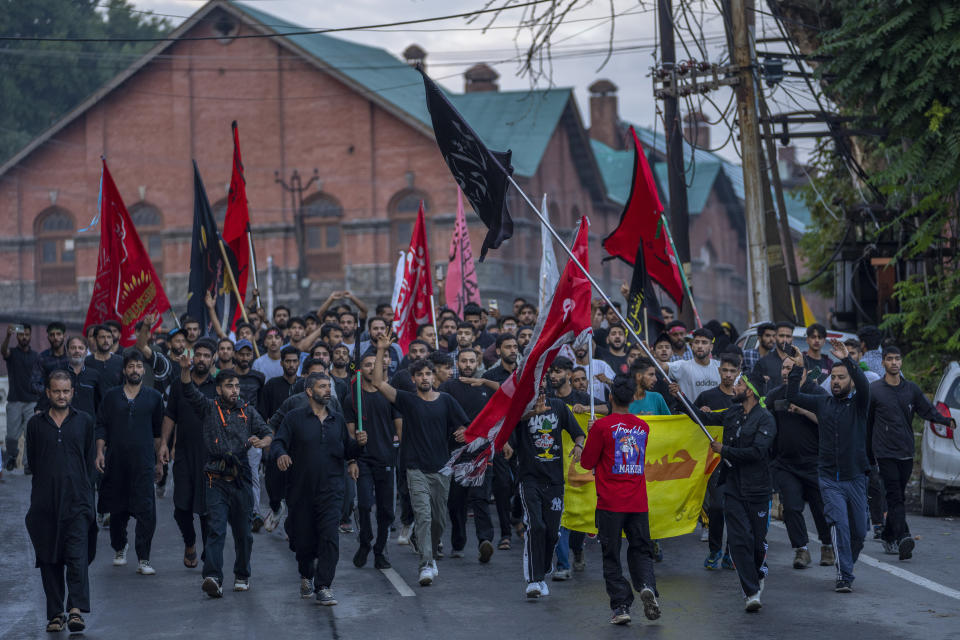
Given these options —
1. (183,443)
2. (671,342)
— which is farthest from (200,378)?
(671,342)

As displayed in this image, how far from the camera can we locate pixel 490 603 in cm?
1042

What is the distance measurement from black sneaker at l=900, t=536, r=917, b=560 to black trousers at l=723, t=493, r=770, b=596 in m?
2.35

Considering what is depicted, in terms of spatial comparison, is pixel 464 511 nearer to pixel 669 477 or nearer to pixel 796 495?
pixel 669 477

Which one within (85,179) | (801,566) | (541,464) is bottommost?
(801,566)

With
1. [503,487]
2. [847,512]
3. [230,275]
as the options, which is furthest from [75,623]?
[230,275]

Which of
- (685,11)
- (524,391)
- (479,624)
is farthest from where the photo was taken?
(685,11)

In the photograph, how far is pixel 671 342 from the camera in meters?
15.1

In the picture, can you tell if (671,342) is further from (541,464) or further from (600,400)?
(541,464)

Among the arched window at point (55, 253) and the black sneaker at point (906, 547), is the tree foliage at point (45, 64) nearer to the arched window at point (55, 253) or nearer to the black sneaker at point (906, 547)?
the arched window at point (55, 253)

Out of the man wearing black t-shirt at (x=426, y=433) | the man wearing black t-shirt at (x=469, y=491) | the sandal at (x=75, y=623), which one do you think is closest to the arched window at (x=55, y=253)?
the man wearing black t-shirt at (x=469, y=491)

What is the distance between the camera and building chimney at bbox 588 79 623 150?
64.3 metres

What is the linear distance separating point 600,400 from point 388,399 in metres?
2.42

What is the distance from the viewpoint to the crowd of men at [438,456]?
9.90m

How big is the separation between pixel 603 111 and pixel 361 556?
178ft
